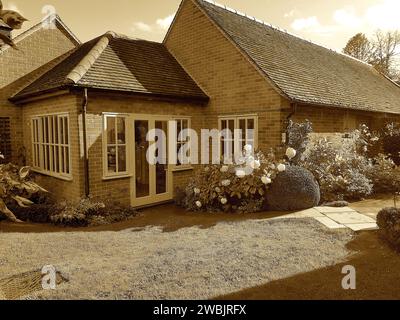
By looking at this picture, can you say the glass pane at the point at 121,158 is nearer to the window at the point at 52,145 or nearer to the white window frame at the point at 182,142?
the window at the point at 52,145

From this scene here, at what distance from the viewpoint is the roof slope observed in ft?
31.2

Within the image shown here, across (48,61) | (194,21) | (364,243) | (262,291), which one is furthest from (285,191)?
(48,61)

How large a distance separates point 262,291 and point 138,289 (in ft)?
5.01

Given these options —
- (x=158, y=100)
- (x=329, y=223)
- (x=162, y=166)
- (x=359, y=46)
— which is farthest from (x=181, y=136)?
(x=359, y=46)

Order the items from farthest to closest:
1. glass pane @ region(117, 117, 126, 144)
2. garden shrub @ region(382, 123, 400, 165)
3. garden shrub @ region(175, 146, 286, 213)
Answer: garden shrub @ region(382, 123, 400, 165) < glass pane @ region(117, 117, 126, 144) < garden shrub @ region(175, 146, 286, 213)

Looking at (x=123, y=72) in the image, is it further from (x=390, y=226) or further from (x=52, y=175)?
(x=390, y=226)

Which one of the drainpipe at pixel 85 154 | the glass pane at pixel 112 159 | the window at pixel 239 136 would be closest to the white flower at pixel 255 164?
the window at pixel 239 136

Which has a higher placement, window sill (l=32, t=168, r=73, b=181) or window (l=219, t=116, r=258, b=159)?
window (l=219, t=116, r=258, b=159)

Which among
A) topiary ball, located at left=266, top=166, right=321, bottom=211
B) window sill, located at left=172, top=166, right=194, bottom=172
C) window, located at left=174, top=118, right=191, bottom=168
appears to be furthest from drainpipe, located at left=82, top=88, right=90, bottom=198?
topiary ball, located at left=266, top=166, right=321, bottom=211

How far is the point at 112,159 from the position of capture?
27.6 feet

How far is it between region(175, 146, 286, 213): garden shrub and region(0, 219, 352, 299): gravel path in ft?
3.73

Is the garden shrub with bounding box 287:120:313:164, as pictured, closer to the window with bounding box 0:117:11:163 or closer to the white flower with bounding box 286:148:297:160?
the white flower with bounding box 286:148:297:160

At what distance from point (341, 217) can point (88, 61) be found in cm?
729

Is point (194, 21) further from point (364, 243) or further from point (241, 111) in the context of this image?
point (364, 243)
